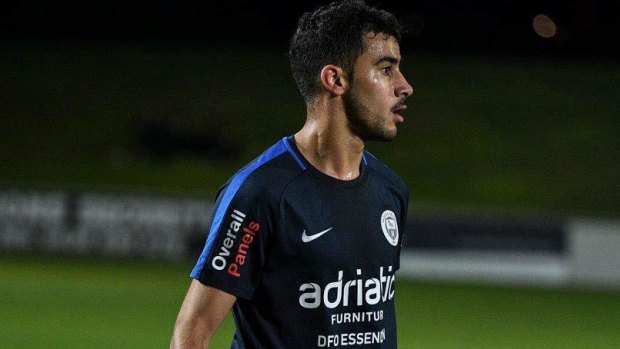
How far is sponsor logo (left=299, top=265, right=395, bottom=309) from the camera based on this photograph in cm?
359

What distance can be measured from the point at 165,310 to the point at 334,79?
854 centimetres

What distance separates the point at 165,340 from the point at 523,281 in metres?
6.15

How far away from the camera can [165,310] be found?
12.0m

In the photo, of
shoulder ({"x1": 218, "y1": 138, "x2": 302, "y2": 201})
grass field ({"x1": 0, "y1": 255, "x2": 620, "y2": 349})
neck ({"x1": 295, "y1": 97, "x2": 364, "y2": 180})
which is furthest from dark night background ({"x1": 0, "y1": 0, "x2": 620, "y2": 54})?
shoulder ({"x1": 218, "y1": 138, "x2": 302, "y2": 201})

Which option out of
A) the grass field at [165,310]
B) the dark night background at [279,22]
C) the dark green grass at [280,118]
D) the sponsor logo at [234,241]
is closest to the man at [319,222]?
the sponsor logo at [234,241]

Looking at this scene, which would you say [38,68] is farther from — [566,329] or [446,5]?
[566,329]

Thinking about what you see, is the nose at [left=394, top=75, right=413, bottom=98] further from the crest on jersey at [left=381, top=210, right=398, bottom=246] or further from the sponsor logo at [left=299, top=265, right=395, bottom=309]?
the sponsor logo at [left=299, top=265, right=395, bottom=309]

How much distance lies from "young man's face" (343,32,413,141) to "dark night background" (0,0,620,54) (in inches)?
824

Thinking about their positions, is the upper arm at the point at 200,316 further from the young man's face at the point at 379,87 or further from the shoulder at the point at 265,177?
the young man's face at the point at 379,87

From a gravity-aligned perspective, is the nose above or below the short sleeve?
above

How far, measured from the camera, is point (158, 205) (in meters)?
15.8

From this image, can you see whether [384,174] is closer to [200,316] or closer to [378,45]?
[378,45]

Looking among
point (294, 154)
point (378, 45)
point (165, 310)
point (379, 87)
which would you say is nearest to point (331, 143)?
point (294, 154)

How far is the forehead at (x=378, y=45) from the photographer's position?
3.71m
